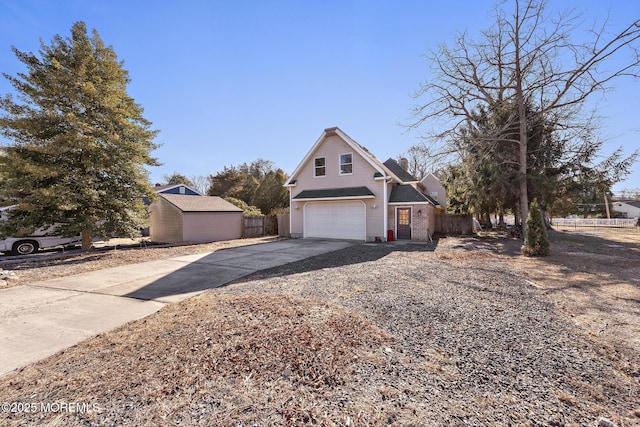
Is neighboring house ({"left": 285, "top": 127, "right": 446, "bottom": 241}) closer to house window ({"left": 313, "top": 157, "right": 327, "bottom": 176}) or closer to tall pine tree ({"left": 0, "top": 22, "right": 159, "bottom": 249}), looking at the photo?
house window ({"left": 313, "top": 157, "right": 327, "bottom": 176})

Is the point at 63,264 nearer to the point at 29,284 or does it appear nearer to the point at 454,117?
the point at 29,284

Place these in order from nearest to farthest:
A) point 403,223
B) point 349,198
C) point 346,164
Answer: point 349,198 < point 403,223 < point 346,164

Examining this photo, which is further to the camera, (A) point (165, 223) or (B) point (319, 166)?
(B) point (319, 166)

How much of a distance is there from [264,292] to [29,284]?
5.83 meters

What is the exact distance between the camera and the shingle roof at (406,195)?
53.0 ft

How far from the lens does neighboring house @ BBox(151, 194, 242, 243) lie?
1691 centimetres

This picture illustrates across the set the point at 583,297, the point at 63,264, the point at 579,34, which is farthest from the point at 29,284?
the point at 579,34

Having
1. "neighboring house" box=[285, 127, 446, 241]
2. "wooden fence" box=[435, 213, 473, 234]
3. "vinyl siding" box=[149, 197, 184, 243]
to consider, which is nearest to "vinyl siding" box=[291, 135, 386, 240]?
"neighboring house" box=[285, 127, 446, 241]

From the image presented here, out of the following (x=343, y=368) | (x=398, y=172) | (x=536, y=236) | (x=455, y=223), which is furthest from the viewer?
(x=398, y=172)

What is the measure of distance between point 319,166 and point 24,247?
15334mm

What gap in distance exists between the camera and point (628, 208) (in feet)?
178

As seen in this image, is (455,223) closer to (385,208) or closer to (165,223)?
(385,208)

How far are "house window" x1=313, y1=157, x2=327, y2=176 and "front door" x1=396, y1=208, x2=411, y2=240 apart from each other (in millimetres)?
5281

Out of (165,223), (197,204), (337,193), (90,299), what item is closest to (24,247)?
(165,223)
